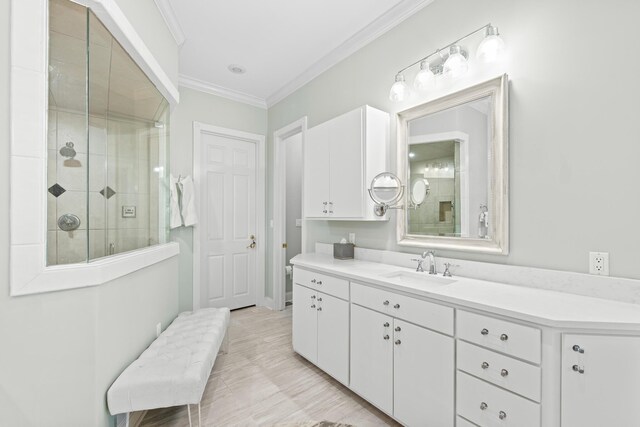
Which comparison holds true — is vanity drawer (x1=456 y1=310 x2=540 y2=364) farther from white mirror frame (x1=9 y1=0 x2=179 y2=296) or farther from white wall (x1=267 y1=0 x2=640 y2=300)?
white mirror frame (x1=9 y1=0 x2=179 y2=296)

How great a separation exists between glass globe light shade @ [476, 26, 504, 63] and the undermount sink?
1.35 metres

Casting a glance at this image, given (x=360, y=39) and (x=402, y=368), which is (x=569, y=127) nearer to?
(x=402, y=368)

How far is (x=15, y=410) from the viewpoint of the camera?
1.15 metres

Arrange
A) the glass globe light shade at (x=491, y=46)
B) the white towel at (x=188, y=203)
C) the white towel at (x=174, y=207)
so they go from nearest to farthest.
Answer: the glass globe light shade at (x=491, y=46), the white towel at (x=174, y=207), the white towel at (x=188, y=203)

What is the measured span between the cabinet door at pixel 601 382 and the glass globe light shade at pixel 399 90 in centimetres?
178

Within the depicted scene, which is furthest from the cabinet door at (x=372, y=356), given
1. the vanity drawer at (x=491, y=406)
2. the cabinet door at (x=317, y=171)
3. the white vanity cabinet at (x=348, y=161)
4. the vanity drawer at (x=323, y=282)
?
the cabinet door at (x=317, y=171)

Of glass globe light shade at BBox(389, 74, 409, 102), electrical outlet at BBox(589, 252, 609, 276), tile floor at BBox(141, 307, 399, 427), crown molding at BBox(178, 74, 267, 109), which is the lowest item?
tile floor at BBox(141, 307, 399, 427)

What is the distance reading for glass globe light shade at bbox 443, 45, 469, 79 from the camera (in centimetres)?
179

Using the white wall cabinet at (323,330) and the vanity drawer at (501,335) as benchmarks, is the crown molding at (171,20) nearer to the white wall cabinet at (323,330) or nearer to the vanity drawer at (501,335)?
the white wall cabinet at (323,330)

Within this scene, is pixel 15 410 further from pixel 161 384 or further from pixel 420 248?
pixel 420 248

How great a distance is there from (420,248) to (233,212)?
259 cm

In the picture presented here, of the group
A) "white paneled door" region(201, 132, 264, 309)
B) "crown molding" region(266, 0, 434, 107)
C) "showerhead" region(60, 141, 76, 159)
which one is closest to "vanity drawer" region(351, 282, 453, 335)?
"showerhead" region(60, 141, 76, 159)

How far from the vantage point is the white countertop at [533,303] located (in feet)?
3.53

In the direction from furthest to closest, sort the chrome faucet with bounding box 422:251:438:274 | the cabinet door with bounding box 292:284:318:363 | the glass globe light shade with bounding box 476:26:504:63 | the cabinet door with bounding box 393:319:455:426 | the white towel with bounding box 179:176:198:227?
the white towel with bounding box 179:176:198:227 < the cabinet door with bounding box 292:284:318:363 < the chrome faucet with bounding box 422:251:438:274 < the glass globe light shade with bounding box 476:26:504:63 < the cabinet door with bounding box 393:319:455:426
